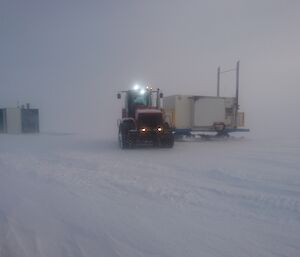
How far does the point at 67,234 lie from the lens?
5.01m

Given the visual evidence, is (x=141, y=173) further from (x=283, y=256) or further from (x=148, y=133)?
(x=148, y=133)

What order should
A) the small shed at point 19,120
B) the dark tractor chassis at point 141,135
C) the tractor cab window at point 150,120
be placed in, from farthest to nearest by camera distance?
the small shed at point 19,120
the tractor cab window at point 150,120
the dark tractor chassis at point 141,135

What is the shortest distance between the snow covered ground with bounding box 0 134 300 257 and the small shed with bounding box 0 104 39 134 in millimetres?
26498

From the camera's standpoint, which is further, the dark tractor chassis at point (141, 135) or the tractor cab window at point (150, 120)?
the tractor cab window at point (150, 120)

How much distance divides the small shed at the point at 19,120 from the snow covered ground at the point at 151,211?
26.5 meters

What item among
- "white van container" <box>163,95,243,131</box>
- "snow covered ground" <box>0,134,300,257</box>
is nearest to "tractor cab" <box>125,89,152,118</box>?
"white van container" <box>163,95,243,131</box>

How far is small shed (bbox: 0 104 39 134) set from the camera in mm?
35625

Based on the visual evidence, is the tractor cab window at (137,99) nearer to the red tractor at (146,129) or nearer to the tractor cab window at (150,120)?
the red tractor at (146,129)

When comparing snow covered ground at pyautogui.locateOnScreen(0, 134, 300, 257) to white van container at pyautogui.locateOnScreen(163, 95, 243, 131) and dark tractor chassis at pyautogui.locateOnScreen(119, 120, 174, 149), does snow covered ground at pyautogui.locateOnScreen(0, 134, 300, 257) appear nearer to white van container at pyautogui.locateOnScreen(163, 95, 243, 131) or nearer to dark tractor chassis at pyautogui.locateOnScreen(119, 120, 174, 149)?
dark tractor chassis at pyautogui.locateOnScreen(119, 120, 174, 149)

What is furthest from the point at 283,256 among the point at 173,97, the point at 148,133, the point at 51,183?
the point at 173,97

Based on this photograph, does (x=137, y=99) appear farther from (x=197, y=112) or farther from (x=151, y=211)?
(x=151, y=211)

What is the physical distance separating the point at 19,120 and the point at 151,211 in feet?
107

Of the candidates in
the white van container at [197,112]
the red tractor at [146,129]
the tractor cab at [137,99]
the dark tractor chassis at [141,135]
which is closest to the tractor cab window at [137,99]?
the tractor cab at [137,99]

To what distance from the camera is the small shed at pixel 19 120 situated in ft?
117
